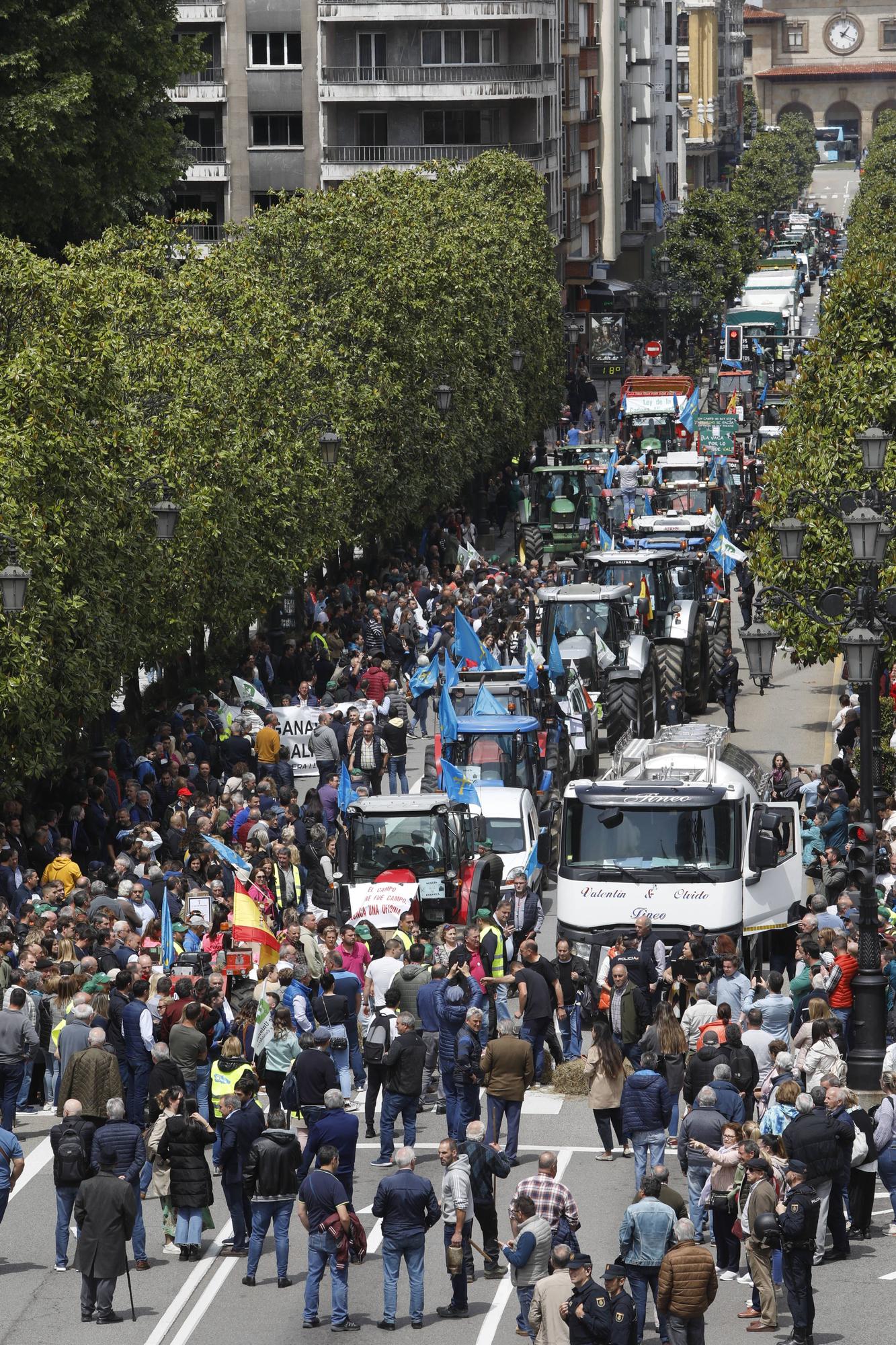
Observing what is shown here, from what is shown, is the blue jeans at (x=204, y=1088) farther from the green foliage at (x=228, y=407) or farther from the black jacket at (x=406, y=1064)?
the green foliage at (x=228, y=407)

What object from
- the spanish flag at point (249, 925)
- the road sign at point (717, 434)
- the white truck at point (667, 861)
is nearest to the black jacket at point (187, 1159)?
the spanish flag at point (249, 925)

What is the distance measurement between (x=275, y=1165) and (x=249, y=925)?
20.5 ft

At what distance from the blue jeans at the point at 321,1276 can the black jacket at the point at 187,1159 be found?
140 centimetres

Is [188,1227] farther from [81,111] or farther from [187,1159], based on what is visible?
[81,111]

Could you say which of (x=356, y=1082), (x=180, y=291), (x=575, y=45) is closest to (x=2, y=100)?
(x=180, y=291)

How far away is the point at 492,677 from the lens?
34.8 meters

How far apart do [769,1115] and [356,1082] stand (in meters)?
5.63

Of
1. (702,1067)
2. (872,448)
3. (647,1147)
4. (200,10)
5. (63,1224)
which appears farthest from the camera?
(200,10)

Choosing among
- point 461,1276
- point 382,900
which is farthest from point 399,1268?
point 382,900

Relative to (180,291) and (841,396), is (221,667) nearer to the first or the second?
(180,291)

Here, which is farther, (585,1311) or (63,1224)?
(63,1224)

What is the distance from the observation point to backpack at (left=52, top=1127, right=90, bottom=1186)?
57.7ft

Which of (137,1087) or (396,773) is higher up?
(137,1087)

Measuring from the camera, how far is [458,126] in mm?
81500
